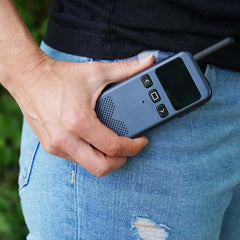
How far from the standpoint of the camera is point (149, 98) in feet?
2.02

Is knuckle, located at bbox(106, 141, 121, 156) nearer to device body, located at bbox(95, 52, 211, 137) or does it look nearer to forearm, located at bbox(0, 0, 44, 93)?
device body, located at bbox(95, 52, 211, 137)

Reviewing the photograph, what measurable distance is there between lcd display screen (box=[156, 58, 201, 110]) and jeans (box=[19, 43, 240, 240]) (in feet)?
0.09

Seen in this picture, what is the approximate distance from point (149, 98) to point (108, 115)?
75 mm

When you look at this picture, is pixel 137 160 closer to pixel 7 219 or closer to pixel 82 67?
pixel 82 67

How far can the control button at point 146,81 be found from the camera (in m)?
0.61

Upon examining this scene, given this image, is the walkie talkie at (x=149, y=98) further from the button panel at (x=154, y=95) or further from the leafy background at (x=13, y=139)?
the leafy background at (x=13, y=139)

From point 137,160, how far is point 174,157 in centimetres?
6

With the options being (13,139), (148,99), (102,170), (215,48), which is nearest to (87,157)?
(102,170)

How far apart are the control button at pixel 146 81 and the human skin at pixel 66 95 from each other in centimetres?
2

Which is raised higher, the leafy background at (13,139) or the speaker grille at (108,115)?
the speaker grille at (108,115)

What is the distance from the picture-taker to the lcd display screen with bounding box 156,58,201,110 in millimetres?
595

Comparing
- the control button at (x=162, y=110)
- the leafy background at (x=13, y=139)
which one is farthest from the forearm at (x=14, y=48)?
the leafy background at (x=13, y=139)

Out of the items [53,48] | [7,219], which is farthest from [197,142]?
[7,219]

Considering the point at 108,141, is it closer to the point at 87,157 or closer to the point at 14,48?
the point at 87,157
